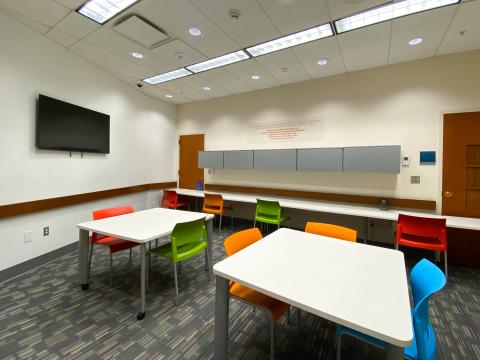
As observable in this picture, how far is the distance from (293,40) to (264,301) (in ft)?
9.73

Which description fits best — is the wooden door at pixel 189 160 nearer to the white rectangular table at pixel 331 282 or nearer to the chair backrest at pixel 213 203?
the chair backrest at pixel 213 203

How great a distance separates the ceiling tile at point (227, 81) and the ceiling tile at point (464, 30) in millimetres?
2883

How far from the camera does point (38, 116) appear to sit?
285cm

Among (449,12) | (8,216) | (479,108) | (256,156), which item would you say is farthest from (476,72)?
(8,216)

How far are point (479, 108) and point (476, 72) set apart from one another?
1.61 feet

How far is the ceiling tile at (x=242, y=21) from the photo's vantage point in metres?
2.21

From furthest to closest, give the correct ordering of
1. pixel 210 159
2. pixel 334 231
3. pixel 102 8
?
1. pixel 210 159
2. pixel 102 8
3. pixel 334 231

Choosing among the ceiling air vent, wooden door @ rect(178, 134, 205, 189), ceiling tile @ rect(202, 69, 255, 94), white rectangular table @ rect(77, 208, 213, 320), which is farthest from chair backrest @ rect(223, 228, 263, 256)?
wooden door @ rect(178, 134, 205, 189)

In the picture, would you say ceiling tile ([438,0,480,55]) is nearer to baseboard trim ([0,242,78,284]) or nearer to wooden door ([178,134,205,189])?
wooden door ([178,134,205,189])

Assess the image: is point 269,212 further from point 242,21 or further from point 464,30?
point 464,30

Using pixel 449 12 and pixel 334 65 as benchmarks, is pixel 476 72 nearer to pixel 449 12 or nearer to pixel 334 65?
pixel 449 12

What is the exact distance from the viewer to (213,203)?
444 centimetres

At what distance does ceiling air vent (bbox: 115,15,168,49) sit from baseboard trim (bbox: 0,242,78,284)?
3069 mm

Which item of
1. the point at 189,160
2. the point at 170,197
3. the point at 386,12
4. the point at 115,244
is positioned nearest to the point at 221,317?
the point at 115,244
